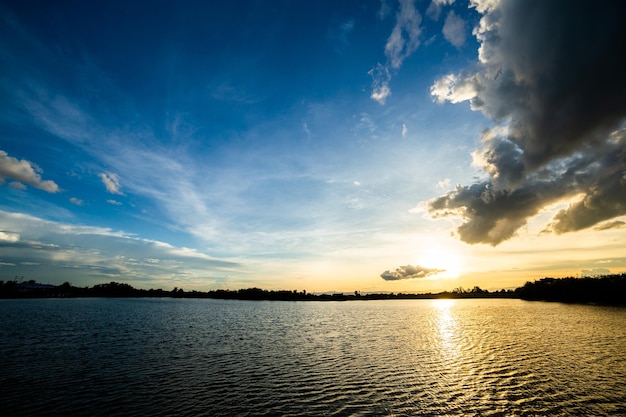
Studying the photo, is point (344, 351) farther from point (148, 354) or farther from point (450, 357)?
point (148, 354)

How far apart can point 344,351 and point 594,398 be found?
31879 mm

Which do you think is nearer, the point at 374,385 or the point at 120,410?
the point at 120,410

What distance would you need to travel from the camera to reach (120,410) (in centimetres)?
2516

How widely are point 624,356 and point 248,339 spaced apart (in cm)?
6666

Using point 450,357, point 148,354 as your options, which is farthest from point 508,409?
point 148,354

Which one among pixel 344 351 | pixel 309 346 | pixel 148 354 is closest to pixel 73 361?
pixel 148 354

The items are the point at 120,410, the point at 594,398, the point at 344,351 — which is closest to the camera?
the point at 120,410

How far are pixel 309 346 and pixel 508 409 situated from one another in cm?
A: 3545

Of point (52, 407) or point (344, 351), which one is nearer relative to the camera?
point (52, 407)

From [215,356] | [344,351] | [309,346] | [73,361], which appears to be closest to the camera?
[73,361]

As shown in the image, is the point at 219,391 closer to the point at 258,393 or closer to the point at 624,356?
the point at 258,393

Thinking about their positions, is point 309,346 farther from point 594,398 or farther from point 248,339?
point 594,398

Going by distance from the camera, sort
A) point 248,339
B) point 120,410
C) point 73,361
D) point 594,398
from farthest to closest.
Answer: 1. point 248,339
2. point 73,361
3. point 594,398
4. point 120,410

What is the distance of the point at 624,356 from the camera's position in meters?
46.5
